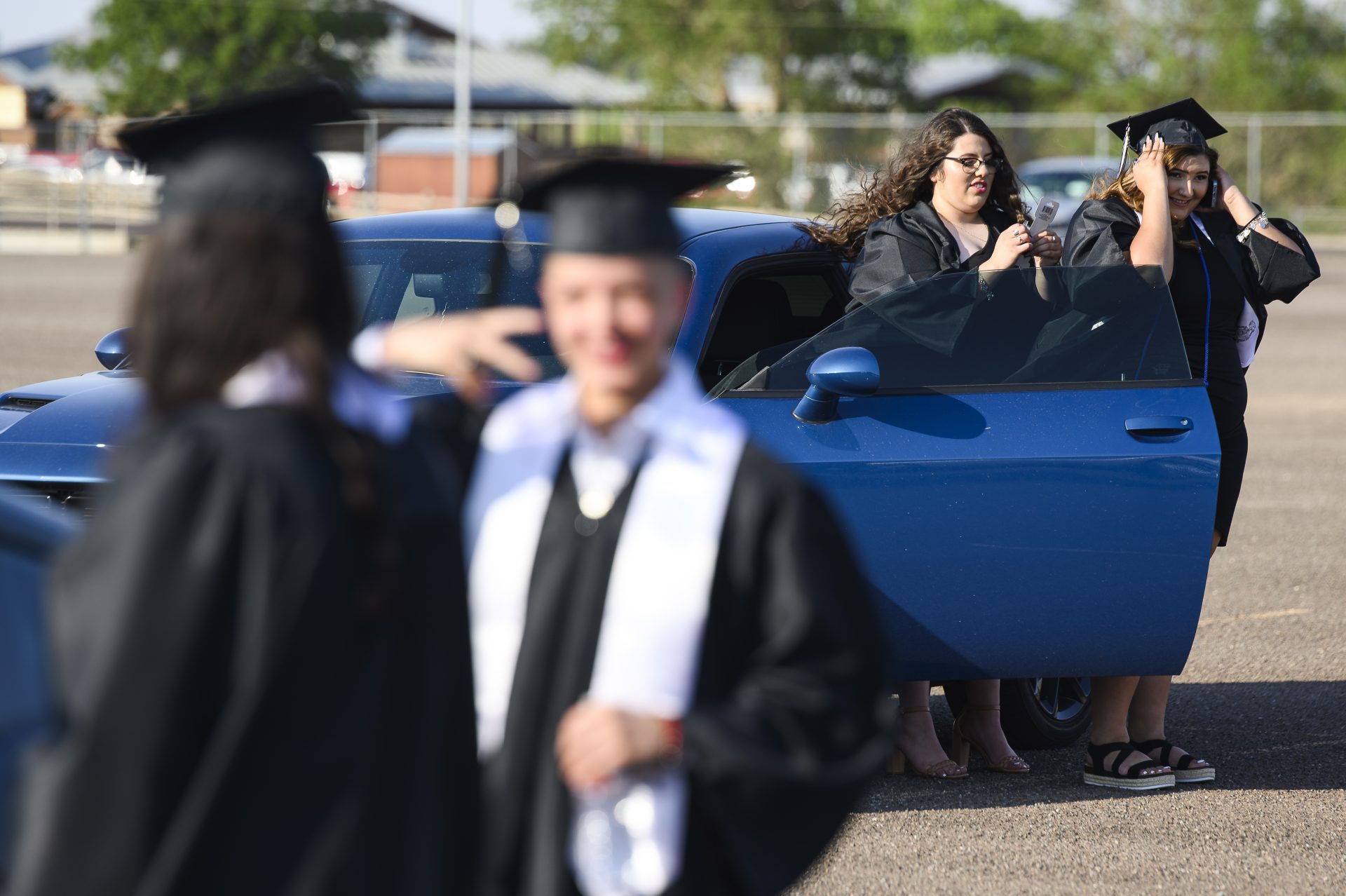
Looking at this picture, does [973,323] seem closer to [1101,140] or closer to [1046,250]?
[1046,250]

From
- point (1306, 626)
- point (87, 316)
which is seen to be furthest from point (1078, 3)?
point (1306, 626)

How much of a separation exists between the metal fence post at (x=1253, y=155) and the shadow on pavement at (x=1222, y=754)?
1138 inches

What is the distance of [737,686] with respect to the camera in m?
2.06

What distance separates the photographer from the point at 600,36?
52.5 m

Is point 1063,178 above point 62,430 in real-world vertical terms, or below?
above

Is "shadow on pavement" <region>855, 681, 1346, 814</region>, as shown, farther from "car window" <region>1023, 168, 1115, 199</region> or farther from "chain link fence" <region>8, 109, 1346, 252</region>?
"chain link fence" <region>8, 109, 1346, 252</region>

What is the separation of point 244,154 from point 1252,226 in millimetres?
4169

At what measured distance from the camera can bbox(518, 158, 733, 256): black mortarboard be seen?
207 cm

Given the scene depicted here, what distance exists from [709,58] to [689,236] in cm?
4622

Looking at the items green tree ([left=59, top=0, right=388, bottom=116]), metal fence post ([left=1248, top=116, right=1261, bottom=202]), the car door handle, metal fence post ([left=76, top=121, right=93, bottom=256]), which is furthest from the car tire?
green tree ([left=59, top=0, right=388, bottom=116])

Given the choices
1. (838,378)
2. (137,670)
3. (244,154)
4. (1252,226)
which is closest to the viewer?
(137,670)

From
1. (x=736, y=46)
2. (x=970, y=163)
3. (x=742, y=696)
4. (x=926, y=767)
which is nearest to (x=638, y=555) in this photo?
(x=742, y=696)

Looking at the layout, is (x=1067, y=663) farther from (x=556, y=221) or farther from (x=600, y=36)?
(x=600, y=36)

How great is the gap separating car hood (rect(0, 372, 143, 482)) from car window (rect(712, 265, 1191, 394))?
5.96 ft
